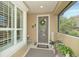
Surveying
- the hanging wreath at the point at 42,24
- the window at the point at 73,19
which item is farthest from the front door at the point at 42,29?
the window at the point at 73,19

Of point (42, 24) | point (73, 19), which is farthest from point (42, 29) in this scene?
point (73, 19)

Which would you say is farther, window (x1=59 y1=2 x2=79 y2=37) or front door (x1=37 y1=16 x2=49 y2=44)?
front door (x1=37 y1=16 x2=49 y2=44)

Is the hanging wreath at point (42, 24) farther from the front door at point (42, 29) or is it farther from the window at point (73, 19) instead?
the window at point (73, 19)

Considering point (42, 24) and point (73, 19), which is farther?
point (42, 24)

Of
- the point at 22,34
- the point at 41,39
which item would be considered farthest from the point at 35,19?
the point at 22,34

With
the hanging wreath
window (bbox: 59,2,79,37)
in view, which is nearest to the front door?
the hanging wreath

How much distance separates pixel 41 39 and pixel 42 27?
0.81m

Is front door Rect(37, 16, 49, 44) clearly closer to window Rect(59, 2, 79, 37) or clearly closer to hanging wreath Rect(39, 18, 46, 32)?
Answer: hanging wreath Rect(39, 18, 46, 32)

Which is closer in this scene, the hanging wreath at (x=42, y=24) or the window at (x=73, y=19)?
the window at (x=73, y=19)

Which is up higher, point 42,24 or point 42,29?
point 42,24

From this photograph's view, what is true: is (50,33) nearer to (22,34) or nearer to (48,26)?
(48,26)

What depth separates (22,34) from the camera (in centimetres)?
469

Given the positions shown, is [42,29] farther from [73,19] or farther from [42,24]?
[73,19]

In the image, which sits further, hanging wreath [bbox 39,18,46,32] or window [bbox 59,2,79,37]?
hanging wreath [bbox 39,18,46,32]
